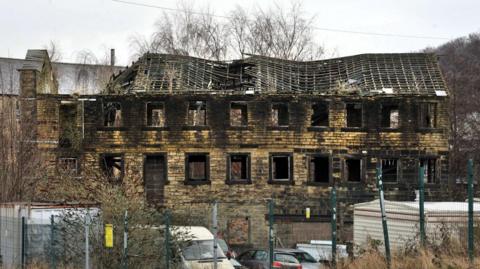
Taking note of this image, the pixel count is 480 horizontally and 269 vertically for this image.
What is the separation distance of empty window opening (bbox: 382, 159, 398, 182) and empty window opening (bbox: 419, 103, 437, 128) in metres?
2.32

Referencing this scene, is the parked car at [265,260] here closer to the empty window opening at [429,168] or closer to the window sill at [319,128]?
the window sill at [319,128]

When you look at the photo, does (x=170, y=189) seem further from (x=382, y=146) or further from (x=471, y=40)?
(x=471, y=40)

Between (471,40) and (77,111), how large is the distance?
169 ft

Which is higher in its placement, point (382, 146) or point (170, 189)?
point (382, 146)

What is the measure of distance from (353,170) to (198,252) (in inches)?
739

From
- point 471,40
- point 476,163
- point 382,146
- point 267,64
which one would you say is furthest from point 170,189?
point 471,40

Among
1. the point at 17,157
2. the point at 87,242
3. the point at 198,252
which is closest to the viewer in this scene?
the point at 87,242

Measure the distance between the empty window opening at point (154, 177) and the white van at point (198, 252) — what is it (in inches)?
632

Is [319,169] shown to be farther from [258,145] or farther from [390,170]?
[258,145]

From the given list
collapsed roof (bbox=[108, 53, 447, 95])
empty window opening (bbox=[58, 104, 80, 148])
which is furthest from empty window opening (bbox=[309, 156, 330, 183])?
empty window opening (bbox=[58, 104, 80, 148])

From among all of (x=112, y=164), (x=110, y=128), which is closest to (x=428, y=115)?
(x=110, y=128)

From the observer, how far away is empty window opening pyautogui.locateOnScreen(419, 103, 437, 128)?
1336 inches

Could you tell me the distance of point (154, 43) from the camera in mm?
51438

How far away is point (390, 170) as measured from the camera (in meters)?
34.5
